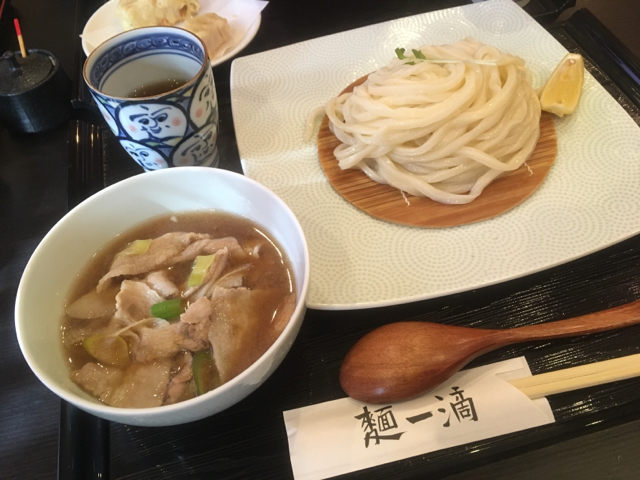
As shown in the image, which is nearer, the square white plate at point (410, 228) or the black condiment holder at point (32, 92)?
the square white plate at point (410, 228)

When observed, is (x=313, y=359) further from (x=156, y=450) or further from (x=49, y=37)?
(x=49, y=37)

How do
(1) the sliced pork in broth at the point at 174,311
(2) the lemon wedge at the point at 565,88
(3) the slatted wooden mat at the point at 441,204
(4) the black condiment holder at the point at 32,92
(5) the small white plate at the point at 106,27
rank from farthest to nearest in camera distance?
(5) the small white plate at the point at 106,27, (4) the black condiment holder at the point at 32,92, (2) the lemon wedge at the point at 565,88, (3) the slatted wooden mat at the point at 441,204, (1) the sliced pork in broth at the point at 174,311

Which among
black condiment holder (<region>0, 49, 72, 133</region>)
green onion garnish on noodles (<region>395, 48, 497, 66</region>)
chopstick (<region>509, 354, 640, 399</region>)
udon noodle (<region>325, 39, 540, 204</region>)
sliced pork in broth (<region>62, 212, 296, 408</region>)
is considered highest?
green onion garnish on noodles (<region>395, 48, 497, 66</region>)

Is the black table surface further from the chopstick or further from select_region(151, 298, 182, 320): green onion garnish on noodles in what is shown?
select_region(151, 298, 182, 320): green onion garnish on noodles

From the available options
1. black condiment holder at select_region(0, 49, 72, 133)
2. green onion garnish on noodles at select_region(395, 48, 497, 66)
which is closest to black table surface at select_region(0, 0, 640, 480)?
black condiment holder at select_region(0, 49, 72, 133)

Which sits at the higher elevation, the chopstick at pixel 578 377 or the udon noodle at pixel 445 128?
the udon noodle at pixel 445 128

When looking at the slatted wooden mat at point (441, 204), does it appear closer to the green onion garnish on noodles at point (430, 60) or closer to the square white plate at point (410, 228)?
the square white plate at point (410, 228)

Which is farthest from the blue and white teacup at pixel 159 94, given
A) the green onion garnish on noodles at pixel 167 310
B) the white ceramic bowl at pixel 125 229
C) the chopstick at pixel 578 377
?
the chopstick at pixel 578 377
